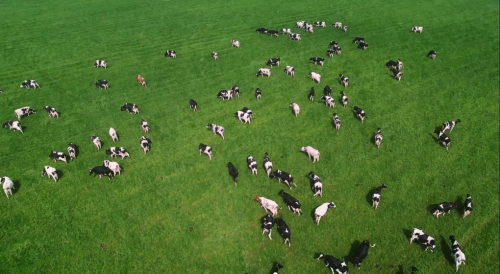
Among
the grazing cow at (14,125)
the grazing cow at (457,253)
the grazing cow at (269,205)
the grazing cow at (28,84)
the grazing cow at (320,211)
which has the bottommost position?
the grazing cow at (457,253)

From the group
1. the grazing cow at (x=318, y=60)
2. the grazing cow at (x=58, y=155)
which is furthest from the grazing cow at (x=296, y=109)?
the grazing cow at (x=58, y=155)

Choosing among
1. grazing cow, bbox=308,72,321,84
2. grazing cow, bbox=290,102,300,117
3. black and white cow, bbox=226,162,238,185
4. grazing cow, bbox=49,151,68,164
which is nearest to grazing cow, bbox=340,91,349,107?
grazing cow, bbox=308,72,321,84

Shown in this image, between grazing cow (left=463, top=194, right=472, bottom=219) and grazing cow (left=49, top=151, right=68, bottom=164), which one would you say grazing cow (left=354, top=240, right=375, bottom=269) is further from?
grazing cow (left=49, top=151, right=68, bottom=164)

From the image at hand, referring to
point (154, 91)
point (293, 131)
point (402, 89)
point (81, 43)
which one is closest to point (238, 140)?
point (293, 131)

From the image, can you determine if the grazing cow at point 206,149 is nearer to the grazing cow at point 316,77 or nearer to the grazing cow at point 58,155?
the grazing cow at point 58,155

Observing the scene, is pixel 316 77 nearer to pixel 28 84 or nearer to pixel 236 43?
pixel 236 43

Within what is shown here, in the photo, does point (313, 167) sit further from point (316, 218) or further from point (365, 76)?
point (365, 76)

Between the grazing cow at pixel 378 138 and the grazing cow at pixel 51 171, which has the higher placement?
the grazing cow at pixel 51 171
